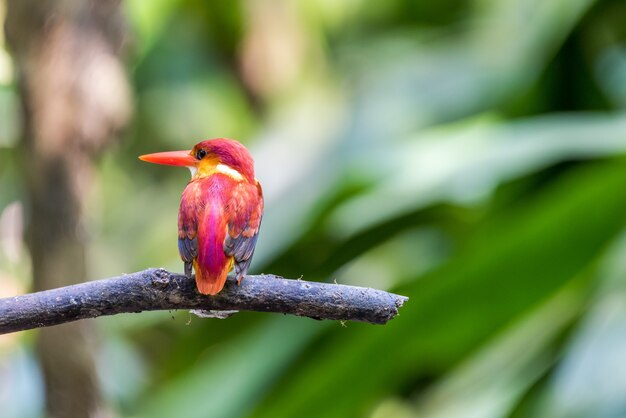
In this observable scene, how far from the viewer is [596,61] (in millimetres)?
3010

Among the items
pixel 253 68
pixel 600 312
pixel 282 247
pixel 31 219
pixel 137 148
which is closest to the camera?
pixel 31 219

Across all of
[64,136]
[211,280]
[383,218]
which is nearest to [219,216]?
[211,280]

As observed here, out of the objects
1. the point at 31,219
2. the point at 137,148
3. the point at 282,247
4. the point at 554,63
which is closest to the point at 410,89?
the point at 554,63

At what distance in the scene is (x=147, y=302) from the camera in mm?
575

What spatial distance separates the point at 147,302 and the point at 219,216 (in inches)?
3.2

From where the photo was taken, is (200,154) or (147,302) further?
(200,154)

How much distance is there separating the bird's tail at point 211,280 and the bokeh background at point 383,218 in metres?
1.13

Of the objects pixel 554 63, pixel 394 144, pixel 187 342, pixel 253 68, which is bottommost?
pixel 187 342

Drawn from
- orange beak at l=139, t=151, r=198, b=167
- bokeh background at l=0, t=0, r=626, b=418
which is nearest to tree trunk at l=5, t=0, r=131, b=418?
bokeh background at l=0, t=0, r=626, b=418

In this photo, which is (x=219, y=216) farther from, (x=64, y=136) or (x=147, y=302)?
(x=64, y=136)

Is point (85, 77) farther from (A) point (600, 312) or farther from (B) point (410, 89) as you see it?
(B) point (410, 89)

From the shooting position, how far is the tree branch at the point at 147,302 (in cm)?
57

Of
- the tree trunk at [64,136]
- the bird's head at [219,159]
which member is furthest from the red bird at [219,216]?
the tree trunk at [64,136]

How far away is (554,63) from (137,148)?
73.1 inches
